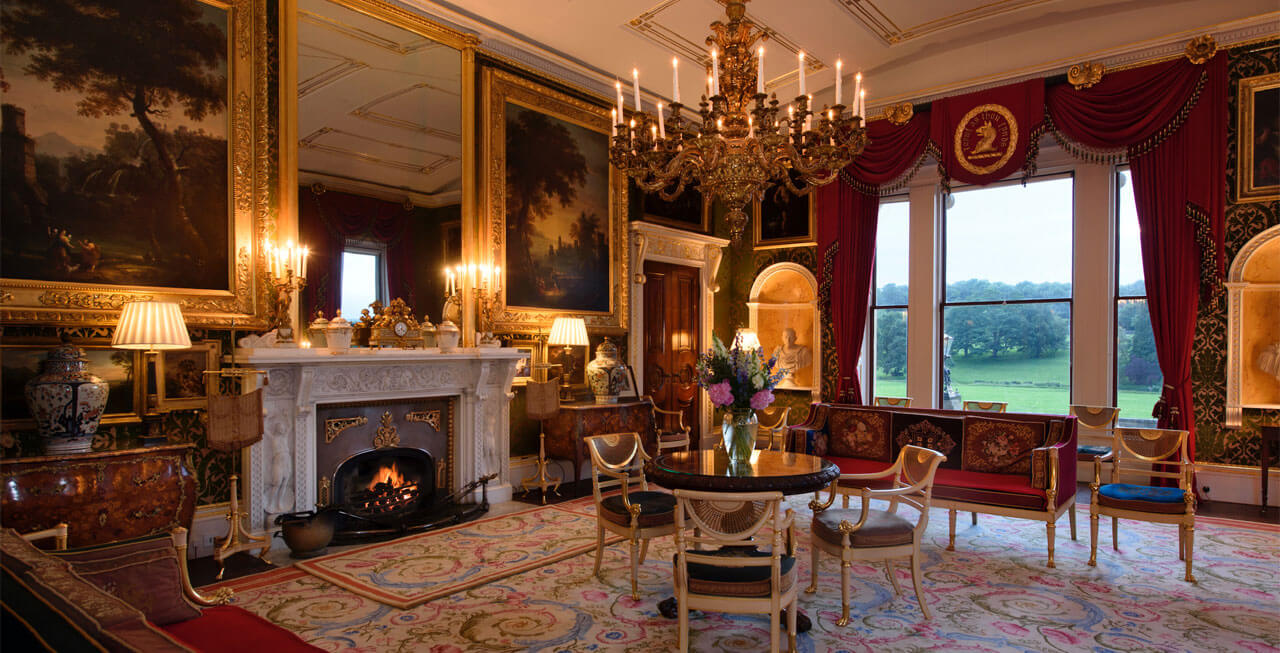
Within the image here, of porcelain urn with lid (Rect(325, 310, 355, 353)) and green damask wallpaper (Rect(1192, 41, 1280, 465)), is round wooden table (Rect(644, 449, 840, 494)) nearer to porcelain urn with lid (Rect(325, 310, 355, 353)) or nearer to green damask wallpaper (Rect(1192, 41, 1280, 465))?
porcelain urn with lid (Rect(325, 310, 355, 353))

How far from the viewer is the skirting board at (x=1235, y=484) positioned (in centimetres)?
583

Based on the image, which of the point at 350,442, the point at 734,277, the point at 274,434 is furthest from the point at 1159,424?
the point at 274,434

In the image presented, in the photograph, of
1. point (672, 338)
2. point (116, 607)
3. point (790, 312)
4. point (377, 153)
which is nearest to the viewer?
point (116, 607)

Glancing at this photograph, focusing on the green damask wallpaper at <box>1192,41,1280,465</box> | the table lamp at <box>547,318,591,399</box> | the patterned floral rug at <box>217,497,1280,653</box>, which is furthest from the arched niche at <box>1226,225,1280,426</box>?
the table lamp at <box>547,318,591,399</box>

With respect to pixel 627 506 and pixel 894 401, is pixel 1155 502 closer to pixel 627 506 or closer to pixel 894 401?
pixel 894 401

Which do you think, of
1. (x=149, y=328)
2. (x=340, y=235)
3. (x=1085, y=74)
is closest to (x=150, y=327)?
(x=149, y=328)

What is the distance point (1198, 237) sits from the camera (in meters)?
6.08

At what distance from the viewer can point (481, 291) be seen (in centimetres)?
610

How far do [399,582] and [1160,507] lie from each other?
15.4 ft

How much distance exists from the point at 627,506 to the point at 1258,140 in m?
6.42

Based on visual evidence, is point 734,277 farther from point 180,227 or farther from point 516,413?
point 180,227

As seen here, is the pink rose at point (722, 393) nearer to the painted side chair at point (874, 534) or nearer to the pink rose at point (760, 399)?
the pink rose at point (760, 399)

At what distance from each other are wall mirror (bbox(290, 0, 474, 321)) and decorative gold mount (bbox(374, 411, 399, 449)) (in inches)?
33.4

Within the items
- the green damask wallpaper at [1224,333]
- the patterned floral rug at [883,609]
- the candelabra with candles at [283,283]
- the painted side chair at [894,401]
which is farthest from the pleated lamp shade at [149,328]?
the green damask wallpaper at [1224,333]
